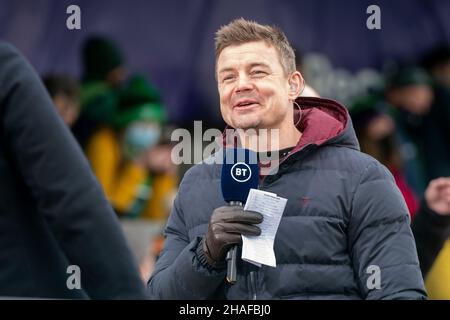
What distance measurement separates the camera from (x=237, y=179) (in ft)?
8.32

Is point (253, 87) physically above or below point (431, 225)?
above

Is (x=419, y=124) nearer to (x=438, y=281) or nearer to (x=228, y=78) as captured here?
(x=438, y=281)

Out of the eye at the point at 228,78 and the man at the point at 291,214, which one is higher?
Result: the eye at the point at 228,78

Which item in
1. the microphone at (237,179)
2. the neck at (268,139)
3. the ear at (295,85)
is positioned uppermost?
the ear at (295,85)

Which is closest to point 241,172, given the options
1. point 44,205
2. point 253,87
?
point 253,87

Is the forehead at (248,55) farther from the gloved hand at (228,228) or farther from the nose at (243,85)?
the gloved hand at (228,228)

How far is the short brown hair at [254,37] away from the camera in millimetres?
2676

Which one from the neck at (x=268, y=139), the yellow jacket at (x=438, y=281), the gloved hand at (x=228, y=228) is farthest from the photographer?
the yellow jacket at (x=438, y=281)

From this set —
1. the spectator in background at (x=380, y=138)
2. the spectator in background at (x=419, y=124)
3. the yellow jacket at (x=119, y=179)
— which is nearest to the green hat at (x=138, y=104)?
the yellow jacket at (x=119, y=179)

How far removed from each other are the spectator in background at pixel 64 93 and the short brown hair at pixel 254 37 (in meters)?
2.15

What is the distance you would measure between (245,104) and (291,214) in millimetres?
313
